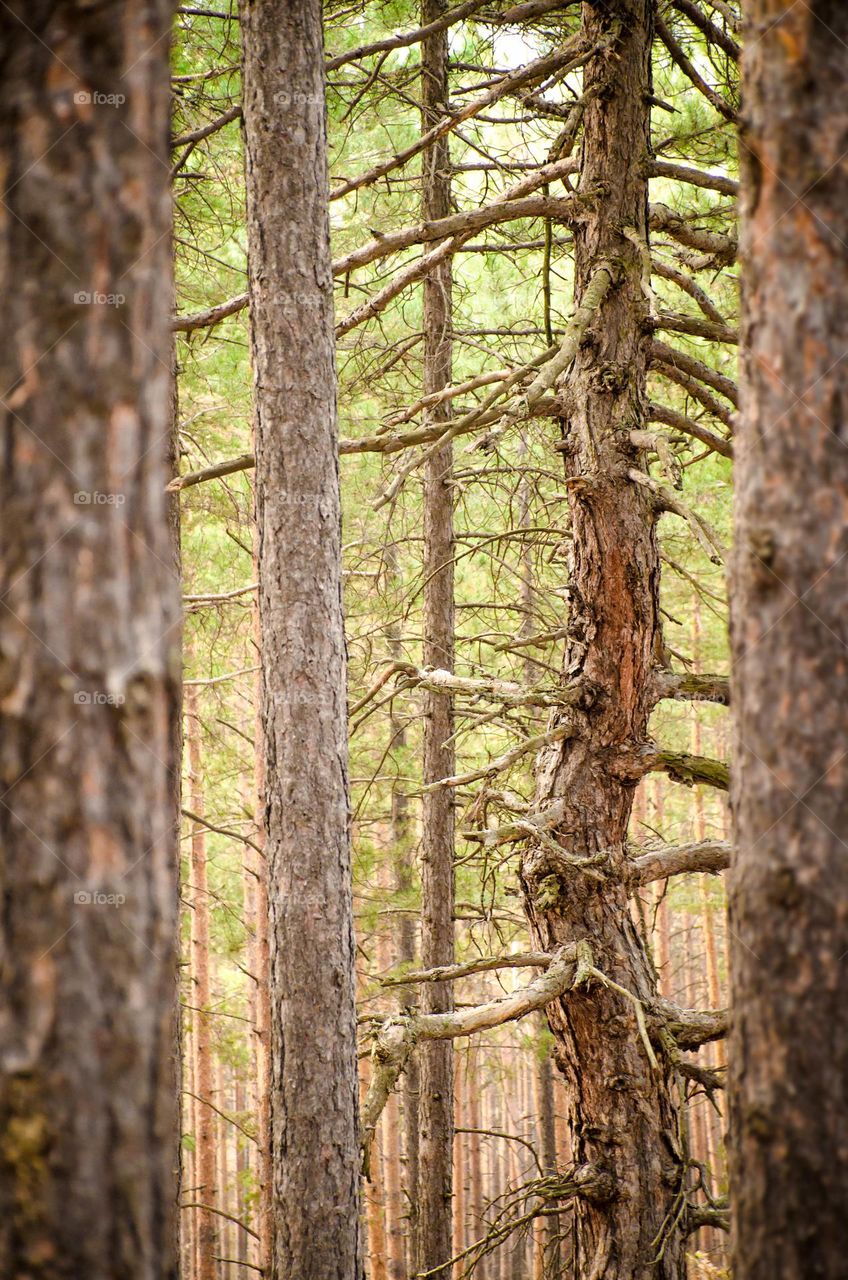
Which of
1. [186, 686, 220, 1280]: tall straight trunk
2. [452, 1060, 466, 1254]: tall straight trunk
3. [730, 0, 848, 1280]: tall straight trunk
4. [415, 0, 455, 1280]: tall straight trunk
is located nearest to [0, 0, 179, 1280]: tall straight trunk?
[730, 0, 848, 1280]: tall straight trunk

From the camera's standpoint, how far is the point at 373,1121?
3732mm

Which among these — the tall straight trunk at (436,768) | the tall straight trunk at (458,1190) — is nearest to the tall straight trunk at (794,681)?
the tall straight trunk at (436,768)

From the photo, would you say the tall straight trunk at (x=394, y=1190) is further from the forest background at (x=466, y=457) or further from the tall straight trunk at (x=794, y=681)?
the tall straight trunk at (x=794, y=681)

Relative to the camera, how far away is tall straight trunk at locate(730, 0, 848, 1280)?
86.4 inches
